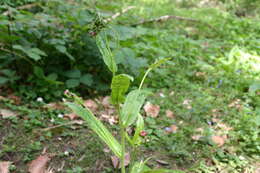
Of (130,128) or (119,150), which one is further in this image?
(130,128)

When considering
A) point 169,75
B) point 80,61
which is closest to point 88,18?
point 80,61

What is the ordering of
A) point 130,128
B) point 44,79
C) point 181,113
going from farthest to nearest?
1. point 44,79
2. point 181,113
3. point 130,128

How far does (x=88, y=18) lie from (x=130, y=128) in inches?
49.7

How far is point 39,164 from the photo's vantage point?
5.59 feet

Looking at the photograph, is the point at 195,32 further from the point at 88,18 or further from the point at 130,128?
the point at 130,128

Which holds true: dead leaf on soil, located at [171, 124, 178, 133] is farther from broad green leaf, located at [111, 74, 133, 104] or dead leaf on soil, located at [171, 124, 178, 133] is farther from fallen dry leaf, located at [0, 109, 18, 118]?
fallen dry leaf, located at [0, 109, 18, 118]

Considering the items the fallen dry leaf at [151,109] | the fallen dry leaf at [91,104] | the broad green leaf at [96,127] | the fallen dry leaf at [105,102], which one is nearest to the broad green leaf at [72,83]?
the fallen dry leaf at [91,104]

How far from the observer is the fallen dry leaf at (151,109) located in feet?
7.81

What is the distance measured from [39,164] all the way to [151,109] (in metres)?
1.12

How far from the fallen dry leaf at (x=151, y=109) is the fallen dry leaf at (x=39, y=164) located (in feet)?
3.22

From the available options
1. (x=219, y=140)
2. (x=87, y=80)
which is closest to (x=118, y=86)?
(x=219, y=140)

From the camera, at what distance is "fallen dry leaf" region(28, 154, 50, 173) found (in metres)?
1.67

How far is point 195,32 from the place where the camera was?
5184 mm

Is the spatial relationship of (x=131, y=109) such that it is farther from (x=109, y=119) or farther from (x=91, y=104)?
(x=91, y=104)
